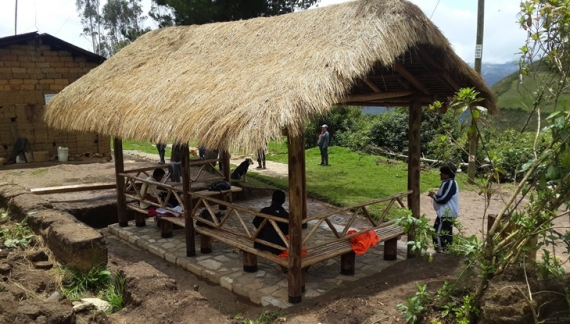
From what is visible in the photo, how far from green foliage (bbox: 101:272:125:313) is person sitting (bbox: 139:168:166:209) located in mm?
3302

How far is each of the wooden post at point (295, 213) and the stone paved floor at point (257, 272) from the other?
1.08 ft

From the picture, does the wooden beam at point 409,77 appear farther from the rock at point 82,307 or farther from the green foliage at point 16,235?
the green foliage at point 16,235

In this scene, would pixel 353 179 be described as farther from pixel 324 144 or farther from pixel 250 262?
pixel 250 262

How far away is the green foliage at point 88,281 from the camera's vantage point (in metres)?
4.96

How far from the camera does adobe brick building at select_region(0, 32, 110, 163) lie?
1370cm

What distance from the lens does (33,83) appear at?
14156 mm

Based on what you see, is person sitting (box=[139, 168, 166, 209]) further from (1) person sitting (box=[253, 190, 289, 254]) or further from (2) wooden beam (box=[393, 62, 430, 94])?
(2) wooden beam (box=[393, 62, 430, 94])

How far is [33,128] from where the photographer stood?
47.1 ft

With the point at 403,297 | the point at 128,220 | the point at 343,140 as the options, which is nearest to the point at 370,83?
the point at 403,297

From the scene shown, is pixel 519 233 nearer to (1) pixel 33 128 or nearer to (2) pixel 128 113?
(2) pixel 128 113

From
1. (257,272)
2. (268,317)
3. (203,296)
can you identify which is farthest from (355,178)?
(268,317)

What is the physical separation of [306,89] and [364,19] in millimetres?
1526

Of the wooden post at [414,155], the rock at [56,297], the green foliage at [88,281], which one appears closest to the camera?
the rock at [56,297]

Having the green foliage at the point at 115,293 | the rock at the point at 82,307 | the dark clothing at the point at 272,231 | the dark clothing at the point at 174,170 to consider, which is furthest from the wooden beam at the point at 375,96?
the dark clothing at the point at 174,170
